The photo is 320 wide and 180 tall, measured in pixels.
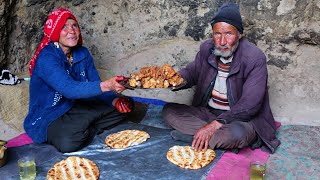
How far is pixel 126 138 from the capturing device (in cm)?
324

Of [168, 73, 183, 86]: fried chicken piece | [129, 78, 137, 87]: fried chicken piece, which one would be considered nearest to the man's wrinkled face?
[168, 73, 183, 86]: fried chicken piece

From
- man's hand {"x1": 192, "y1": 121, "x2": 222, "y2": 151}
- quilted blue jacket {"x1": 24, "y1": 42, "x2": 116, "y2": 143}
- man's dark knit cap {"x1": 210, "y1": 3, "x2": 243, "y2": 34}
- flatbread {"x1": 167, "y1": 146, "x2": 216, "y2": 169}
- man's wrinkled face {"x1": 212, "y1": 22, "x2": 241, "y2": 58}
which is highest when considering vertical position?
man's dark knit cap {"x1": 210, "y1": 3, "x2": 243, "y2": 34}

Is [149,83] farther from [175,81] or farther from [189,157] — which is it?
[189,157]

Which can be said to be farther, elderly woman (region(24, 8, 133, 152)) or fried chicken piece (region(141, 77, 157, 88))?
elderly woman (region(24, 8, 133, 152))

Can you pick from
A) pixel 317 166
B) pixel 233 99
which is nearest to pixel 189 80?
pixel 233 99

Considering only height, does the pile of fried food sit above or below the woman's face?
below

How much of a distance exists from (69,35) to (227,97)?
1479 mm

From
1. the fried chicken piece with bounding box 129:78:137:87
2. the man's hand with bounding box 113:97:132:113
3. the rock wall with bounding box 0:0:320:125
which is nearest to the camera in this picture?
the fried chicken piece with bounding box 129:78:137:87

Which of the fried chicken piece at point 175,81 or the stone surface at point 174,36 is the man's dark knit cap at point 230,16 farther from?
the stone surface at point 174,36

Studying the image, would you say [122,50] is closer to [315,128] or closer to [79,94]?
[79,94]

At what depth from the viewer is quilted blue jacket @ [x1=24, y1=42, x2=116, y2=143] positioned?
298cm

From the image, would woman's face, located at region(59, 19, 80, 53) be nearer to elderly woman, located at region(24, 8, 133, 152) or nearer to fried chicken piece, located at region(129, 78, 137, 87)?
elderly woman, located at region(24, 8, 133, 152)

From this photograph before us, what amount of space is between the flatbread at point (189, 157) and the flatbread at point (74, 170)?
597 millimetres

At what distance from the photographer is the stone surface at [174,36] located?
12.9 feet
